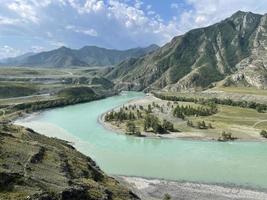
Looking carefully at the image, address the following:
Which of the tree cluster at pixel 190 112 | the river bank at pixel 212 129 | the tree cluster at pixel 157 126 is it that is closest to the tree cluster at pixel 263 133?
the river bank at pixel 212 129

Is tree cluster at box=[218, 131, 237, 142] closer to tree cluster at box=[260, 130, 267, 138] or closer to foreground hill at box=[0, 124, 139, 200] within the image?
tree cluster at box=[260, 130, 267, 138]

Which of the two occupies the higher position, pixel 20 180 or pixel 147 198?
pixel 20 180

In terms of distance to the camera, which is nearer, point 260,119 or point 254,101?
point 260,119

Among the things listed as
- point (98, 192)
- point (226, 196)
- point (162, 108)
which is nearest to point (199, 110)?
point (162, 108)

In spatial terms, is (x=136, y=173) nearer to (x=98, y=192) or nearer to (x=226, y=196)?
(x=226, y=196)

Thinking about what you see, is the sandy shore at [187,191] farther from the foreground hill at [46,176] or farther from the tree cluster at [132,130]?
the tree cluster at [132,130]

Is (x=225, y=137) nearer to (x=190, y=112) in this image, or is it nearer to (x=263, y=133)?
(x=263, y=133)
